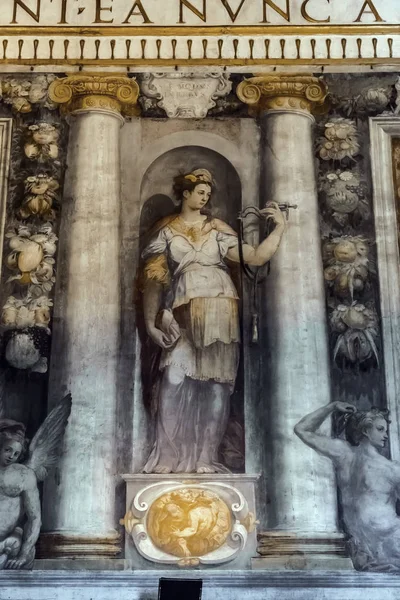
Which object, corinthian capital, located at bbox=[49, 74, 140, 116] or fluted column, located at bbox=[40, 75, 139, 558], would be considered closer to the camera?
fluted column, located at bbox=[40, 75, 139, 558]

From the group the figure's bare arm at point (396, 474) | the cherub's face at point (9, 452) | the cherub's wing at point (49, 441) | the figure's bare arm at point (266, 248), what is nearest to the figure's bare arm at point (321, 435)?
the figure's bare arm at point (396, 474)

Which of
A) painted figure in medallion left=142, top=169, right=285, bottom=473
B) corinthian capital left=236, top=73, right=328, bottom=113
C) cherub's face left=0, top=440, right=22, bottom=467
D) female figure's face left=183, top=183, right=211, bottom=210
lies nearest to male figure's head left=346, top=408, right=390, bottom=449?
painted figure in medallion left=142, top=169, right=285, bottom=473

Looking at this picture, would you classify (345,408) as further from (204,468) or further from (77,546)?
(77,546)

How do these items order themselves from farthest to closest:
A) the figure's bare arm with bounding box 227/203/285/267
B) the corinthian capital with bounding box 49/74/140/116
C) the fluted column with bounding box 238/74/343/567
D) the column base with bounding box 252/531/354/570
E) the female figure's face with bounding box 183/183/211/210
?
the corinthian capital with bounding box 49/74/140/116 < the female figure's face with bounding box 183/183/211/210 < the figure's bare arm with bounding box 227/203/285/267 < the fluted column with bounding box 238/74/343/567 < the column base with bounding box 252/531/354/570

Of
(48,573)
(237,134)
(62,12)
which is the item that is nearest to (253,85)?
(237,134)

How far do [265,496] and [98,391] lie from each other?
1692 millimetres

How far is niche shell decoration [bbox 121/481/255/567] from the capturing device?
29.6 ft

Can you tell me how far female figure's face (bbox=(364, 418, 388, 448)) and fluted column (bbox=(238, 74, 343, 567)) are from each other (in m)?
0.44

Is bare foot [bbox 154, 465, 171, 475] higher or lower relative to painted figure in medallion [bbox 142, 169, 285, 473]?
lower

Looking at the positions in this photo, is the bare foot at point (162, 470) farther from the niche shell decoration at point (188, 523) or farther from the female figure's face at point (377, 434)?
the female figure's face at point (377, 434)

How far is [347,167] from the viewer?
1029 centimetres

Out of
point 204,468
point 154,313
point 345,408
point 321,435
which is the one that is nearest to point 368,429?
point 345,408

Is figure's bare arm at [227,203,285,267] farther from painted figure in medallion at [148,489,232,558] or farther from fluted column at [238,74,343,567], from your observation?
painted figure in medallion at [148,489,232,558]

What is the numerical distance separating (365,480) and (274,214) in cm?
255
